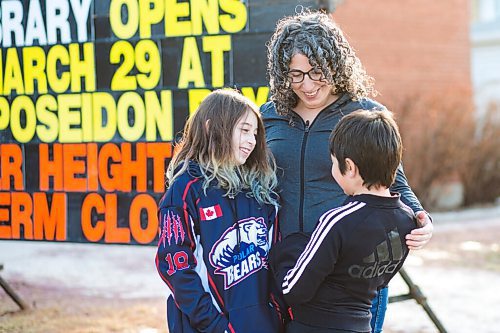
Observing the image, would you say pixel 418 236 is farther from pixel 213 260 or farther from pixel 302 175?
pixel 213 260

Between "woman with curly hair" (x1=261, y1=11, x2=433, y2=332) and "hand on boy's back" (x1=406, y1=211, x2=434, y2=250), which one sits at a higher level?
"woman with curly hair" (x1=261, y1=11, x2=433, y2=332)

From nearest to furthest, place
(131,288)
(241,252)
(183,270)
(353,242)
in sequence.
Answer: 1. (353,242)
2. (183,270)
3. (241,252)
4. (131,288)

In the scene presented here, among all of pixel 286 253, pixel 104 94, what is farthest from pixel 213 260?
pixel 104 94

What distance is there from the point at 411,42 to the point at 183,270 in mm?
12875

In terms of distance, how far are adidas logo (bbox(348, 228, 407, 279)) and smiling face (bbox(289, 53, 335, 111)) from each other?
2.24 feet

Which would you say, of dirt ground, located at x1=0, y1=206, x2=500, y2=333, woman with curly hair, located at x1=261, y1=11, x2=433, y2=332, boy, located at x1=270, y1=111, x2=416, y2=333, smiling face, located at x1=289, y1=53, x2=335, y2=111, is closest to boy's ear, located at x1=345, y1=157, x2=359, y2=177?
boy, located at x1=270, y1=111, x2=416, y2=333

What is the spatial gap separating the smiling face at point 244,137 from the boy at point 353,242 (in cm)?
33

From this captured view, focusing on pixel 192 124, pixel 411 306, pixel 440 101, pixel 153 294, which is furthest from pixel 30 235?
pixel 440 101

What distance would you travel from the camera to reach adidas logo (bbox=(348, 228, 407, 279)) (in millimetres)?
2459

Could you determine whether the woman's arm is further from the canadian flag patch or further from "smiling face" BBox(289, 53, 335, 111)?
the canadian flag patch

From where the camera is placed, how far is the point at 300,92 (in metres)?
2.94

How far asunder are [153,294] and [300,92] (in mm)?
4090

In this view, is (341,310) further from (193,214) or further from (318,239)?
(193,214)

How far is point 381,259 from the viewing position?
249 centimetres
